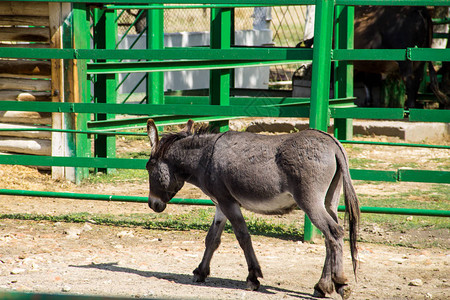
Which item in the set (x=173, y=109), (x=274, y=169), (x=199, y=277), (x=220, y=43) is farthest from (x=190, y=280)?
(x=220, y=43)

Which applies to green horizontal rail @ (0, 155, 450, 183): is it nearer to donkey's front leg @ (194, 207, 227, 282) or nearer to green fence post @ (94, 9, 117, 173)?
donkey's front leg @ (194, 207, 227, 282)

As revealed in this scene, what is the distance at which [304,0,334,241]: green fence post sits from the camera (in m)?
5.96

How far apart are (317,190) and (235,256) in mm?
1573

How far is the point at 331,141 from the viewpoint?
4484 millimetres

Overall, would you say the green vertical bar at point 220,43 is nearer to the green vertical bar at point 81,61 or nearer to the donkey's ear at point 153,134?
the green vertical bar at point 81,61

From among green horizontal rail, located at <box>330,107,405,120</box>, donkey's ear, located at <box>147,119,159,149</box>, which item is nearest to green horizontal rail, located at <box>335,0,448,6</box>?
green horizontal rail, located at <box>330,107,405,120</box>

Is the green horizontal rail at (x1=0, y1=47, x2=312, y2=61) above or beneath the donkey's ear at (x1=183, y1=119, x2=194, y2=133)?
above

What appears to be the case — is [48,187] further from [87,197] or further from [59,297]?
[59,297]

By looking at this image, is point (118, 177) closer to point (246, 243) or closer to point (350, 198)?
point (246, 243)

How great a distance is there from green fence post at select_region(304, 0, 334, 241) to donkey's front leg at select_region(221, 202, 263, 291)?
57.7 inches

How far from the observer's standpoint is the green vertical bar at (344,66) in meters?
9.91

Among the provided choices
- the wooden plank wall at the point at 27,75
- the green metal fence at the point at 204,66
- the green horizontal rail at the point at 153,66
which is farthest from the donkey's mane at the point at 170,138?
the wooden plank wall at the point at 27,75

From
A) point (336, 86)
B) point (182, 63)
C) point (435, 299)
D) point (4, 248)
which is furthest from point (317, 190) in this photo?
point (336, 86)

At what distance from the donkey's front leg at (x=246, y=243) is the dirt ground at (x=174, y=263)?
0.09 meters
